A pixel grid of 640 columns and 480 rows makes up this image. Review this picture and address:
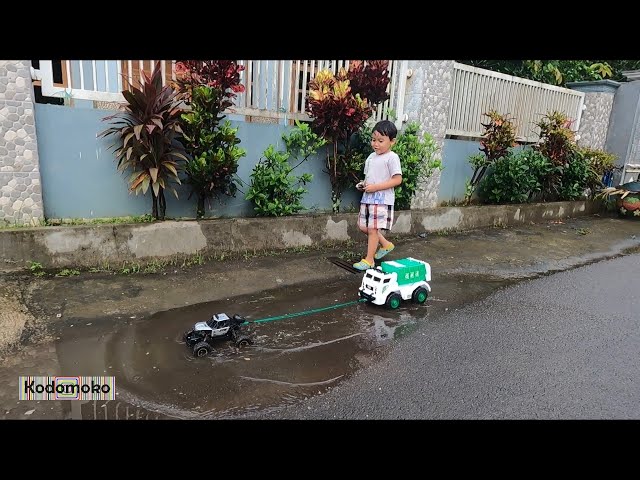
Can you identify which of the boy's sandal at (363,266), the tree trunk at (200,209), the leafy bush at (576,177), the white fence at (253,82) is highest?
the white fence at (253,82)

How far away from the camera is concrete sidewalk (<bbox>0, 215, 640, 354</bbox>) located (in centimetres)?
357

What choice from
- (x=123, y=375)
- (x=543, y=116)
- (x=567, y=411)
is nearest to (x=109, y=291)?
(x=123, y=375)

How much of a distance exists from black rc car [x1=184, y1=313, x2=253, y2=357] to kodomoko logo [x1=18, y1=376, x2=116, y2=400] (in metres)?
0.54

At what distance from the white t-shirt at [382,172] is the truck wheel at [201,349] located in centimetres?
255

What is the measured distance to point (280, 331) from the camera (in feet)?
11.5

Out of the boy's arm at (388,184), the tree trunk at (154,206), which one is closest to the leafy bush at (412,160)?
the boy's arm at (388,184)

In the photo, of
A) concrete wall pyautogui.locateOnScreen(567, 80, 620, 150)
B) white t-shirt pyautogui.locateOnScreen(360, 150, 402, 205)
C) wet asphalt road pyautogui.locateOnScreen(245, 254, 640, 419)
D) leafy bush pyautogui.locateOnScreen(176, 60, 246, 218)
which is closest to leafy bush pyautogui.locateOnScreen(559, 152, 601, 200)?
concrete wall pyautogui.locateOnScreen(567, 80, 620, 150)

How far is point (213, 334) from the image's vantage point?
10.2 feet

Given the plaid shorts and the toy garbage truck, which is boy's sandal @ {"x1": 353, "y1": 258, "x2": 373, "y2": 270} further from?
the toy garbage truck

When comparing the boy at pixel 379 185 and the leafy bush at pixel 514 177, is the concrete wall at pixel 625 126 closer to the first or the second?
the leafy bush at pixel 514 177

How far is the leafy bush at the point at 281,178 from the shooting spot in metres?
5.33

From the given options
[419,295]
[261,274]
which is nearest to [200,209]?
[261,274]

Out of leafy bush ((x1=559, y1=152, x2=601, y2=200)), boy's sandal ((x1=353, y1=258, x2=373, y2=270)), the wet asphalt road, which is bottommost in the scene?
the wet asphalt road

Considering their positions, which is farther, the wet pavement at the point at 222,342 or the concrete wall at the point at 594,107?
the concrete wall at the point at 594,107
